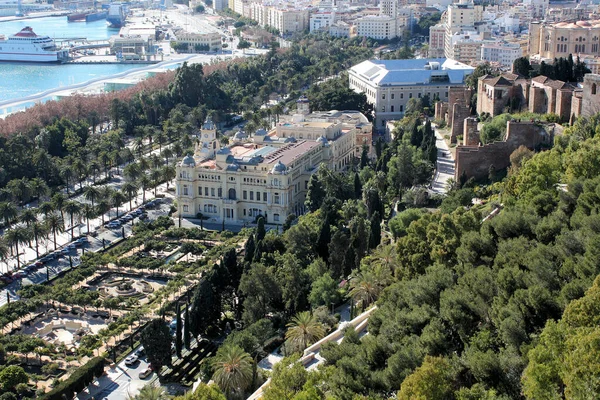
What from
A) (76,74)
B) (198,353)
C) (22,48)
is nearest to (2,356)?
(198,353)

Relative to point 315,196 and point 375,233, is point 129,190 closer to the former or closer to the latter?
point 315,196

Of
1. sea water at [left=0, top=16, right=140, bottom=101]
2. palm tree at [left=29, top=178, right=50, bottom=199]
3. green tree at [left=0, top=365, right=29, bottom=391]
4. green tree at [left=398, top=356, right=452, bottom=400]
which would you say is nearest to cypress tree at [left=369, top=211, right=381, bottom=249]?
green tree at [left=0, top=365, right=29, bottom=391]

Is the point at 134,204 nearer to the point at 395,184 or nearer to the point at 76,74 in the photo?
the point at 395,184

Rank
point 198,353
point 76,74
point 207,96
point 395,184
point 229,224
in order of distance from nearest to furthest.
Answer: point 198,353, point 395,184, point 229,224, point 207,96, point 76,74

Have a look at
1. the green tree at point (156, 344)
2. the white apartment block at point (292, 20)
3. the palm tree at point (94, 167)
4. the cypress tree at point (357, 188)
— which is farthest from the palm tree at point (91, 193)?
the white apartment block at point (292, 20)

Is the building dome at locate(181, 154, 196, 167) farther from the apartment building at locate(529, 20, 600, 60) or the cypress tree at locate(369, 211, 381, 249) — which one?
the apartment building at locate(529, 20, 600, 60)

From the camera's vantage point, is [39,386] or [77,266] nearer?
[39,386]

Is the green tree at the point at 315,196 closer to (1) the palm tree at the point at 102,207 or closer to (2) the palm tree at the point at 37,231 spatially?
(1) the palm tree at the point at 102,207
